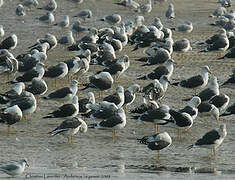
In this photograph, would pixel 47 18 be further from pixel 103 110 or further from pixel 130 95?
pixel 103 110

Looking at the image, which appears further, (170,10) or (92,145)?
(170,10)

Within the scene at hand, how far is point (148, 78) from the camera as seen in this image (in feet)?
70.9

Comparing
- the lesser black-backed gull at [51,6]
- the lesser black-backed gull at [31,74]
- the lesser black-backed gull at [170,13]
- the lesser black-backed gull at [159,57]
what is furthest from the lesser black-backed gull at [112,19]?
the lesser black-backed gull at [31,74]

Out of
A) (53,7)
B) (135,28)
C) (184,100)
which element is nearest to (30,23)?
(53,7)

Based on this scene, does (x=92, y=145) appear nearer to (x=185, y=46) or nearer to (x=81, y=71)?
(x=81, y=71)

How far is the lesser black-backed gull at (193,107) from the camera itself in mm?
17391

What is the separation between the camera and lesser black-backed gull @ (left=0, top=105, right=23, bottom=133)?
16703mm

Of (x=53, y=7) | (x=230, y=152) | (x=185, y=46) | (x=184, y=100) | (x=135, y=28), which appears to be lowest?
(x=230, y=152)

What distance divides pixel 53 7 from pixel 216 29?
7908 millimetres

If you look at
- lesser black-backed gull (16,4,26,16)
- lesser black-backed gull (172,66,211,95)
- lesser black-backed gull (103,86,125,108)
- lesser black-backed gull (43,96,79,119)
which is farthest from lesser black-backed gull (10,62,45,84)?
lesser black-backed gull (16,4,26,16)

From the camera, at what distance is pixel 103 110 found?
17.4 meters

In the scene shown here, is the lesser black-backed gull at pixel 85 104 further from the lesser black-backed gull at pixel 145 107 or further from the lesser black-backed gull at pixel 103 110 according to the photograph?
the lesser black-backed gull at pixel 145 107

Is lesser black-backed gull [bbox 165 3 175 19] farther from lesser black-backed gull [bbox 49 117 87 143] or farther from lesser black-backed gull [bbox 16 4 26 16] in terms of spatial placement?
lesser black-backed gull [bbox 49 117 87 143]

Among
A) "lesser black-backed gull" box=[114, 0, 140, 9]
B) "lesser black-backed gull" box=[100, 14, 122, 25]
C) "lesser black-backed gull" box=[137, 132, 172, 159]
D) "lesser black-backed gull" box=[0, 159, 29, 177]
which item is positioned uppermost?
"lesser black-backed gull" box=[114, 0, 140, 9]
